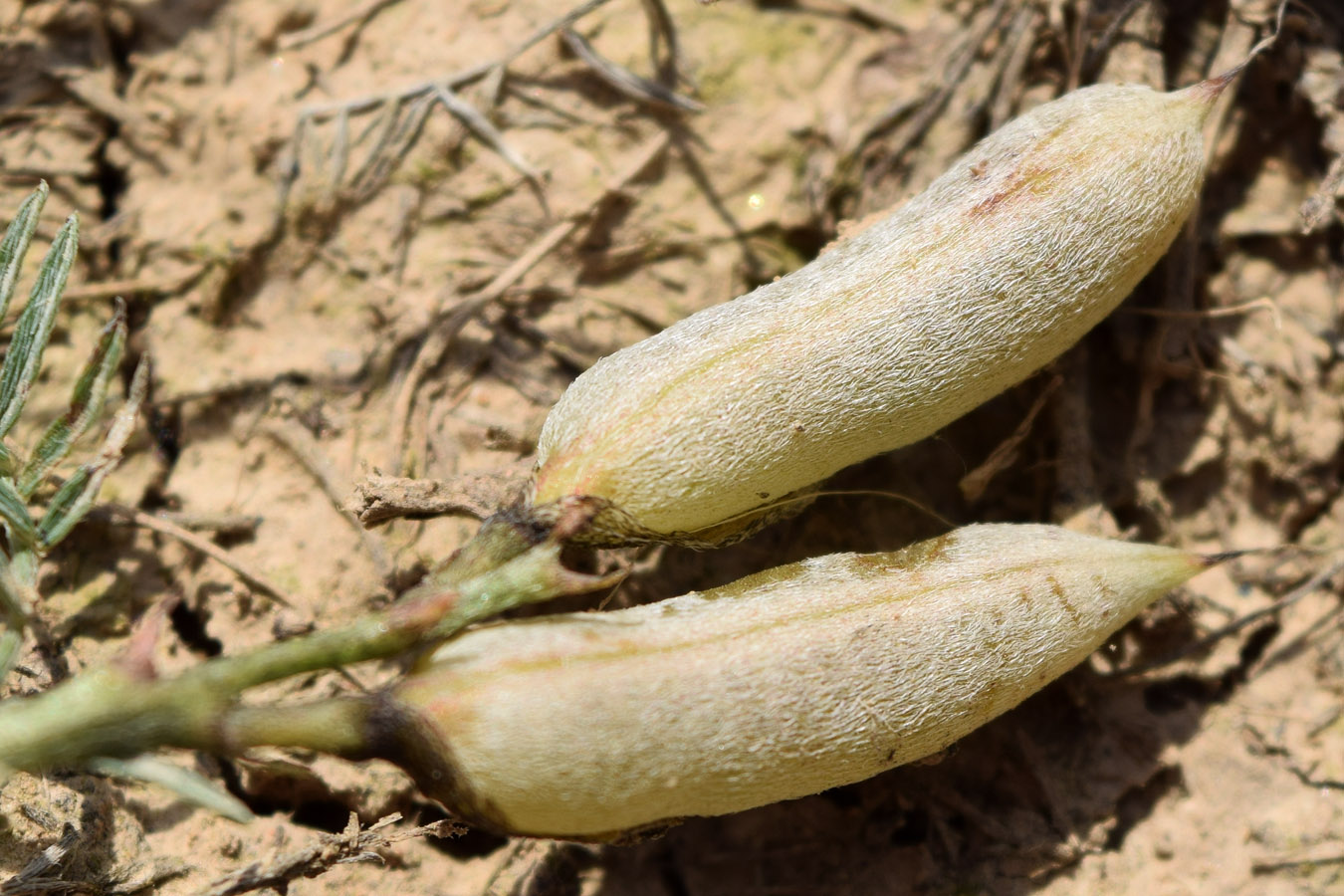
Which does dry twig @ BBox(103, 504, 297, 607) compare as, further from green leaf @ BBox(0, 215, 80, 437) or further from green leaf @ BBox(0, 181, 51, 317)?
green leaf @ BBox(0, 181, 51, 317)

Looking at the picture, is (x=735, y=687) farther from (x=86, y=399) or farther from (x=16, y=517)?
(x=86, y=399)

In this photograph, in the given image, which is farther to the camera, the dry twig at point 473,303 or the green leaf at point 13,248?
the dry twig at point 473,303

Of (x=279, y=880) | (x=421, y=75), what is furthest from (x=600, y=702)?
(x=421, y=75)

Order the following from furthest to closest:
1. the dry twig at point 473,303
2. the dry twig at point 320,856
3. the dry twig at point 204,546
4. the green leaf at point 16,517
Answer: the dry twig at point 473,303 < the dry twig at point 204,546 < the green leaf at point 16,517 < the dry twig at point 320,856

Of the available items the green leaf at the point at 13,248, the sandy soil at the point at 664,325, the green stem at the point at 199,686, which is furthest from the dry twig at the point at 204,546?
the green stem at the point at 199,686

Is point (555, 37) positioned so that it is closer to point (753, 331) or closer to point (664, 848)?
point (753, 331)

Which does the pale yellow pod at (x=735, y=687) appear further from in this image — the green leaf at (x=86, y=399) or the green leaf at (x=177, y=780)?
the green leaf at (x=86, y=399)
